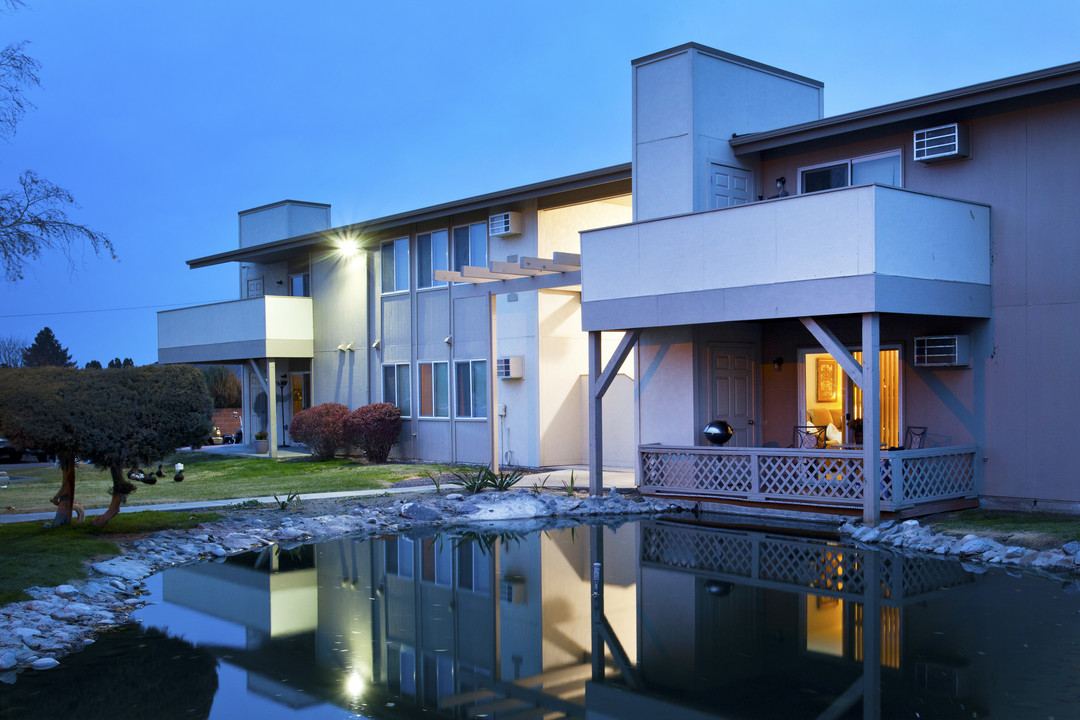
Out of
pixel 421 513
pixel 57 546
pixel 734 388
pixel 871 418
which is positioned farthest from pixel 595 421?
pixel 57 546

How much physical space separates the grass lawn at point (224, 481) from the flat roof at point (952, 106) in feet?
33.3

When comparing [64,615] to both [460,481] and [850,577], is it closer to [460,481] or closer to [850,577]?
[850,577]

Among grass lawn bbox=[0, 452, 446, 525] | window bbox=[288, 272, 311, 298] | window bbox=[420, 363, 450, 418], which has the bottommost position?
grass lawn bbox=[0, 452, 446, 525]

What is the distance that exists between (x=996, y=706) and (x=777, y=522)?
8.71m

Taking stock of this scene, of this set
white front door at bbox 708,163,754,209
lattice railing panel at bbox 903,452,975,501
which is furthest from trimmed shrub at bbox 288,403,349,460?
lattice railing panel at bbox 903,452,975,501

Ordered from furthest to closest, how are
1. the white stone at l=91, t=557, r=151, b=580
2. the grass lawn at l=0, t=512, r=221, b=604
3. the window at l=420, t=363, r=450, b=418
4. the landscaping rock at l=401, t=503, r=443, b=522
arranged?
the window at l=420, t=363, r=450, b=418 → the landscaping rock at l=401, t=503, r=443, b=522 → the white stone at l=91, t=557, r=151, b=580 → the grass lawn at l=0, t=512, r=221, b=604

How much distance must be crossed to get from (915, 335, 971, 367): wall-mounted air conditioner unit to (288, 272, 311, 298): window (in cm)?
1967

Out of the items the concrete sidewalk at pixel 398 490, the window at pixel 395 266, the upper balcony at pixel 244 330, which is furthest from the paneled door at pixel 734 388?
the upper balcony at pixel 244 330

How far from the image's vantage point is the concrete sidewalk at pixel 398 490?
15977 mm

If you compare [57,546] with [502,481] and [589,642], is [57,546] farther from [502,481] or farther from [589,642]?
[502,481]

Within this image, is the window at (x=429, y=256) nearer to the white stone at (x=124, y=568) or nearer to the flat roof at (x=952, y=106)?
the flat roof at (x=952, y=106)

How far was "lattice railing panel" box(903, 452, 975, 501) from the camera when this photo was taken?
47.3ft

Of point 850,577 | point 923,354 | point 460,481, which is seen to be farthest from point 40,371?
point 923,354

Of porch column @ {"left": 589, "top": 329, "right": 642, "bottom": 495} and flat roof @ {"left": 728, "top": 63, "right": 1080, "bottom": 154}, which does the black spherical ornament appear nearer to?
porch column @ {"left": 589, "top": 329, "right": 642, "bottom": 495}
